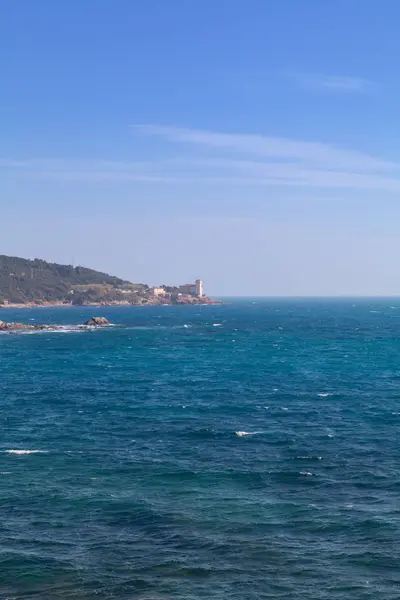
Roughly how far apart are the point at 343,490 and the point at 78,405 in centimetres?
4330

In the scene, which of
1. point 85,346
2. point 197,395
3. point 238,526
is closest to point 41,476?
point 238,526

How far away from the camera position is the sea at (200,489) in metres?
36.0

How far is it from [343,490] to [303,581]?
48.9ft

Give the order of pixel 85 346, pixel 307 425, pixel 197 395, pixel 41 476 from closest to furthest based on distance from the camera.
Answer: pixel 41 476 < pixel 307 425 < pixel 197 395 < pixel 85 346

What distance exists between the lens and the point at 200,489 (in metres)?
50.1

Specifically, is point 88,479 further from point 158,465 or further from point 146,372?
point 146,372

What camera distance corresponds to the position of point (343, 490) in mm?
49594

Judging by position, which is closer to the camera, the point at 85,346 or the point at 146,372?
the point at 146,372

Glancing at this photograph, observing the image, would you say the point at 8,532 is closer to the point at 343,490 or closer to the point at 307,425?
the point at 343,490

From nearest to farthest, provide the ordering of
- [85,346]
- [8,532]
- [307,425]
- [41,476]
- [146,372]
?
[8,532], [41,476], [307,425], [146,372], [85,346]

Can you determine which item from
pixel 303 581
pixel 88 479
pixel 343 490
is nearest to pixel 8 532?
pixel 88 479

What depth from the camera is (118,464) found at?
186ft

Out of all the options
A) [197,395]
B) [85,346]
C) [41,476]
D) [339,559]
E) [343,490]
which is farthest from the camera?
[85,346]

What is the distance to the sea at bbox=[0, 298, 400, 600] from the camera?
1417 inches
